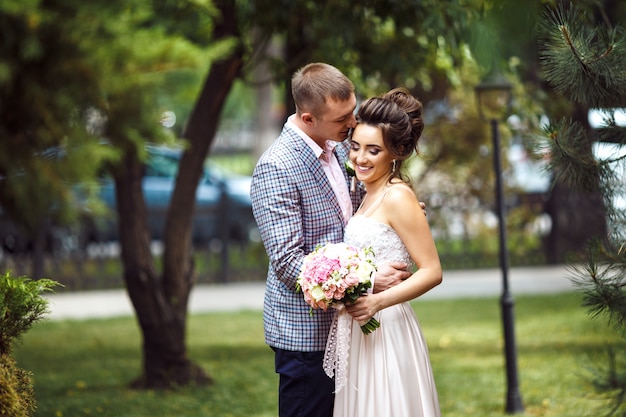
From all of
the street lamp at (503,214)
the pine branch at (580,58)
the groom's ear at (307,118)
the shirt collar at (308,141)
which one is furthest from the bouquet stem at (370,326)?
the street lamp at (503,214)

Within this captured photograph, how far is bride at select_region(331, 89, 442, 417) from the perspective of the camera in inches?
149

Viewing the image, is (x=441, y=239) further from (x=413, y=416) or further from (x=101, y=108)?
(x=413, y=416)

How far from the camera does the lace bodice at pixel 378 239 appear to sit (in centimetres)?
380

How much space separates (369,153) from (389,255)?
43 cm

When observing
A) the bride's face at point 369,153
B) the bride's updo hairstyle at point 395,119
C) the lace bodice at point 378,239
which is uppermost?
the bride's updo hairstyle at point 395,119

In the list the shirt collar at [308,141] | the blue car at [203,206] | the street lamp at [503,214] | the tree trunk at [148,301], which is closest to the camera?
the shirt collar at [308,141]

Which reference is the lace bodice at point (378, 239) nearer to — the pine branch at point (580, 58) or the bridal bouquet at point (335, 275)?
Answer: the bridal bouquet at point (335, 275)

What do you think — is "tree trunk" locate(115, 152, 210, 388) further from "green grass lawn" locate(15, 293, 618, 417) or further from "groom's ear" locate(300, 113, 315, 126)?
"groom's ear" locate(300, 113, 315, 126)

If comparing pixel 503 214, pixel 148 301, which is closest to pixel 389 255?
pixel 503 214

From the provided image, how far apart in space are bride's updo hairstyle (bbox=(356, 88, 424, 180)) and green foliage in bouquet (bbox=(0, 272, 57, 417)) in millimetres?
1515

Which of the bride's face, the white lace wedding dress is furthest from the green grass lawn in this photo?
the bride's face

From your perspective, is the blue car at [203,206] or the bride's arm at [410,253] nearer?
the bride's arm at [410,253]

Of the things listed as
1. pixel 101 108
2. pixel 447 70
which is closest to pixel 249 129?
pixel 447 70

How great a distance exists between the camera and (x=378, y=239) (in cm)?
380
